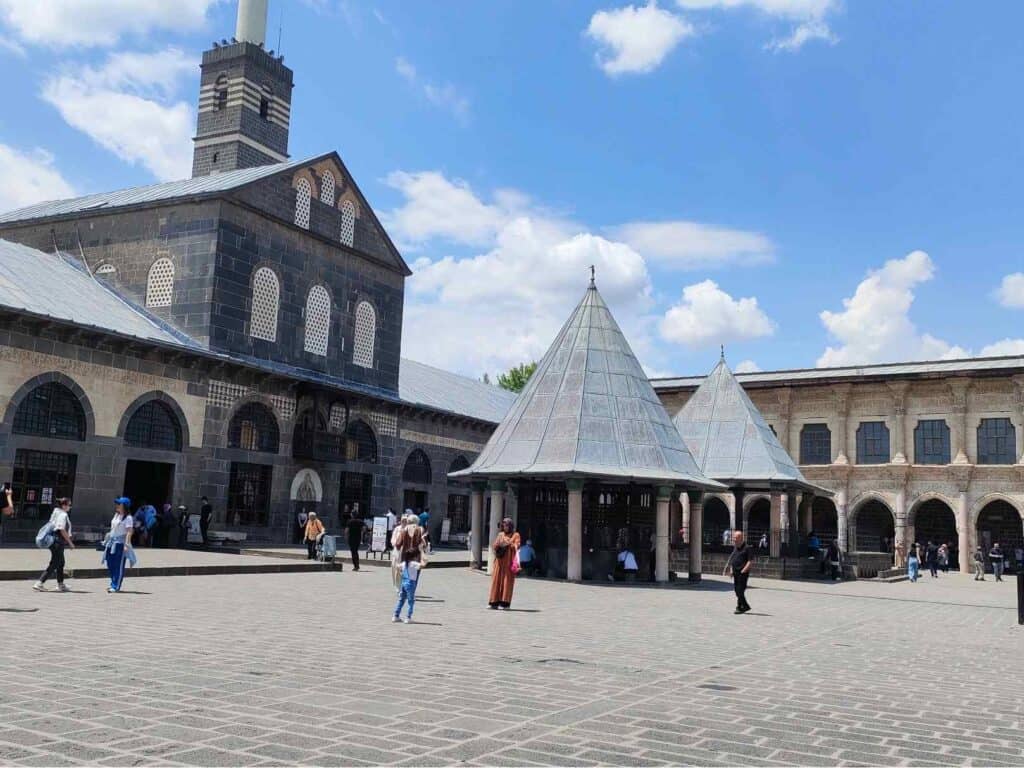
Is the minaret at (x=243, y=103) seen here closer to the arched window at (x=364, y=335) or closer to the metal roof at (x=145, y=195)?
the metal roof at (x=145, y=195)

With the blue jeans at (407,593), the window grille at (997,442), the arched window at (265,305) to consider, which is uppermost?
the arched window at (265,305)

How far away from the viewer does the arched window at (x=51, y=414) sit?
77.2ft

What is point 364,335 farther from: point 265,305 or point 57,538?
point 57,538

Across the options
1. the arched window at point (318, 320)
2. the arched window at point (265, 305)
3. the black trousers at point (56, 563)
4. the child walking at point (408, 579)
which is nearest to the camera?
the child walking at point (408, 579)

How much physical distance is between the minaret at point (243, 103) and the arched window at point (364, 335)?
1762 cm

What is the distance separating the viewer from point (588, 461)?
21.2 meters

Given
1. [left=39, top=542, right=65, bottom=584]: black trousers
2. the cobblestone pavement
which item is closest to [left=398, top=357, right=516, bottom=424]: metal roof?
[left=39, top=542, right=65, bottom=584]: black trousers

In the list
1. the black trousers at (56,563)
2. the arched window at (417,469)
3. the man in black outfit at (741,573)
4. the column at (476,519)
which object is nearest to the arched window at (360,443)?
the arched window at (417,469)

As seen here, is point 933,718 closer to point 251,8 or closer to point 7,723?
point 7,723

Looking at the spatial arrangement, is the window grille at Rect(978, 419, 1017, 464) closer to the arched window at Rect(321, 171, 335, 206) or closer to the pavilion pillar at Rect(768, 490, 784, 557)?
the pavilion pillar at Rect(768, 490, 784, 557)

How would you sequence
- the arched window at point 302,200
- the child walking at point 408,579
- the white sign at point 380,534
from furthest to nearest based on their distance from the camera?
the arched window at point 302,200 < the white sign at point 380,534 < the child walking at point 408,579

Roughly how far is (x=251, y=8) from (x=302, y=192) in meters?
24.9

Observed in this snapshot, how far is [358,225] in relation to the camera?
35.6 metres

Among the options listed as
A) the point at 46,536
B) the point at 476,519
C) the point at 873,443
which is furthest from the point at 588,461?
the point at 873,443
